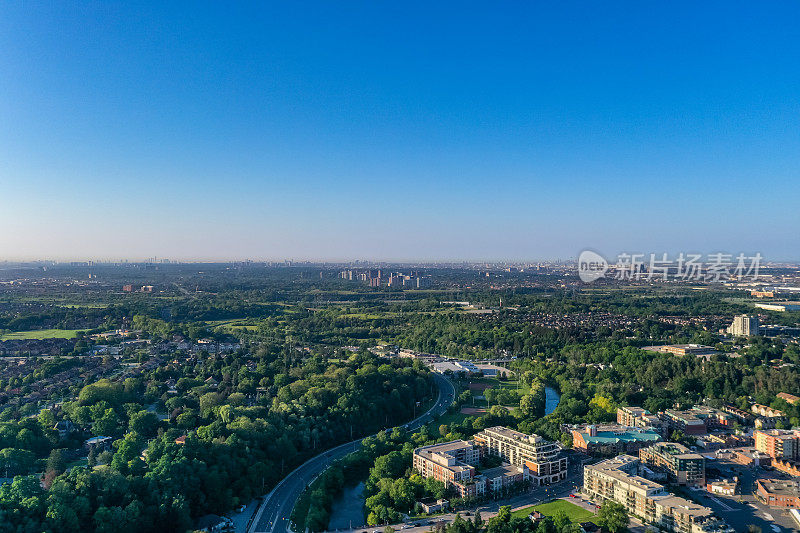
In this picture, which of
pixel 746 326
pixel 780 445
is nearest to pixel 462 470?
pixel 780 445

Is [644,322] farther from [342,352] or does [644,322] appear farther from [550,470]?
[550,470]

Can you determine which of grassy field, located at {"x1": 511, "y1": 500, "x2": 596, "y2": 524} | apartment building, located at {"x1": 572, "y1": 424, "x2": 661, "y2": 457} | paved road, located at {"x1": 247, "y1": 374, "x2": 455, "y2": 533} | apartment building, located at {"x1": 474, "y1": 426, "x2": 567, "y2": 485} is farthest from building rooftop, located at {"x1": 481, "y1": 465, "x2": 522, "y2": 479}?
paved road, located at {"x1": 247, "y1": 374, "x2": 455, "y2": 533}

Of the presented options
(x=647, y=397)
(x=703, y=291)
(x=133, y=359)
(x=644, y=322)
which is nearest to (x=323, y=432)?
(x=647, y=397)

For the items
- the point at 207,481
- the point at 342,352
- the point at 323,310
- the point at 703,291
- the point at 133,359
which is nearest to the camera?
the point at 207,481

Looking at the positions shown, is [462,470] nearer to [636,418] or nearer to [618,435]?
[618,435]

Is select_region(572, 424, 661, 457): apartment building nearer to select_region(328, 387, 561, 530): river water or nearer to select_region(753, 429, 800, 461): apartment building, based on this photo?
select_region(753, 429, 800, 461): apartment building
